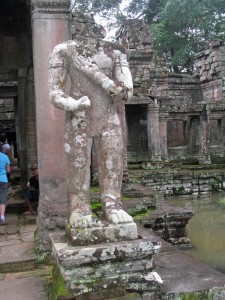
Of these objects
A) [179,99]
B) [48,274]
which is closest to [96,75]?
[48,274]

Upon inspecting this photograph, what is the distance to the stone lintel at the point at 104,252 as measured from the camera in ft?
10.3

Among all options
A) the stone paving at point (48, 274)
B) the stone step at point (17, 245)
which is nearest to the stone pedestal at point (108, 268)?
the stone paving at point (48, 274)

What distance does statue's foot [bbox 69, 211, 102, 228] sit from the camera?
3328 millimetres

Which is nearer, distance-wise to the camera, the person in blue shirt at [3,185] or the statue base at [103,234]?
the statue base at [103,234]

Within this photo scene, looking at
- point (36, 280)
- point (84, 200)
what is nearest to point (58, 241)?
point (84, 200)

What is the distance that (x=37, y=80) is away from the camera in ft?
17.0

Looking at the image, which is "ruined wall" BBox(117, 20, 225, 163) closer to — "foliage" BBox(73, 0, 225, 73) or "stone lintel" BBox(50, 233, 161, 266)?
"foliage" BBox(73, 0, 225, 73)

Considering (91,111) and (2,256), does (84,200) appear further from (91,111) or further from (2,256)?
(2,256)

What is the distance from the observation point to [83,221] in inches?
131

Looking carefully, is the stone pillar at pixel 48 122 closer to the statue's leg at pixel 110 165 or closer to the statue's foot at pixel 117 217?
the statue's leg at pixel 110 165

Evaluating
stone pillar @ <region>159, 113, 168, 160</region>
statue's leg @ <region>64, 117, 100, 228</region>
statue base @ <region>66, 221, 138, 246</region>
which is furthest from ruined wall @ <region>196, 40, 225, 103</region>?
statue base @ <region>66, 221, 138, 246</region>

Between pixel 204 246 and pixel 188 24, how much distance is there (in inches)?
984

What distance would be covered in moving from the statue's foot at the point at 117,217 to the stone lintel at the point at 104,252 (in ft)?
0.56

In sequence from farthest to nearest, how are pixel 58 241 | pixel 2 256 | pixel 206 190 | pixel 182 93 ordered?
1. pixel 182 93
2. pixel 206 190
3. pixel 2 256
4. pixel 58 241
